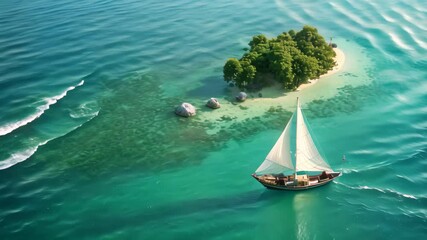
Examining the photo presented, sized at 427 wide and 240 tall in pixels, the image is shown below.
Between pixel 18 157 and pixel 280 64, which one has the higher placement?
pixel 280 64

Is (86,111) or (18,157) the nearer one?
(18,157)

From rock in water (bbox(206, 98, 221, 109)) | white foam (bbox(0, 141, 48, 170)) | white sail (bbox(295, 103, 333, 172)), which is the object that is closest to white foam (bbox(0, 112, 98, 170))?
white foam (bbox(0, 141, 48, 170))

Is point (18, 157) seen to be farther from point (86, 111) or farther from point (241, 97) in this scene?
point (241, 97)

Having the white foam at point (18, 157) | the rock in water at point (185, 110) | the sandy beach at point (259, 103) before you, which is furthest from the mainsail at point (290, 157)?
the white foam at point (18, 157)

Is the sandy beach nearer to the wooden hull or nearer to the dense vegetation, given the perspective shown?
the dense vegetation

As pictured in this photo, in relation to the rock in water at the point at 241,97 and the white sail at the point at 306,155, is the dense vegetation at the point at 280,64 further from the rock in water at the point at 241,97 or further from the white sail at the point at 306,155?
the white sail at the point at 306,155

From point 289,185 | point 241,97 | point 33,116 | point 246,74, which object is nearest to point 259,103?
point 241,97

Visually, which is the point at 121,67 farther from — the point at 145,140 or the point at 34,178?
the point at 34,178
